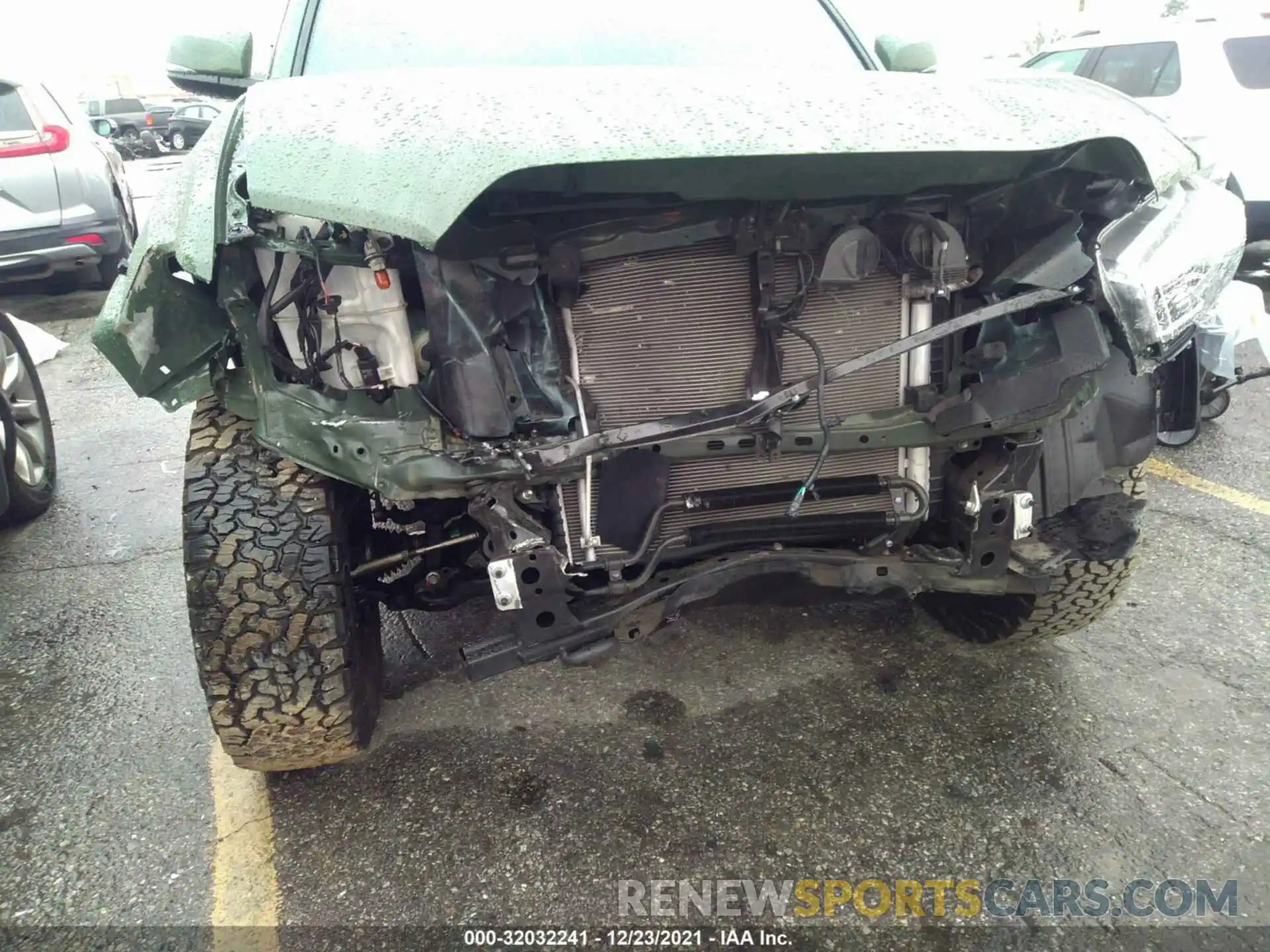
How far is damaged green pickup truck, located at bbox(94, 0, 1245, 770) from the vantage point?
1.59 metres

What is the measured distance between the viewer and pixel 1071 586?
8.00ft

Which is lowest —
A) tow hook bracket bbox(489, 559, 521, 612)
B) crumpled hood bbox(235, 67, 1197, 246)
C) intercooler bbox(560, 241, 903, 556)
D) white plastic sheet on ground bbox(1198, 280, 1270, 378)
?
white plastic sheet on ground bbox(1198, 280, 1270, 378)

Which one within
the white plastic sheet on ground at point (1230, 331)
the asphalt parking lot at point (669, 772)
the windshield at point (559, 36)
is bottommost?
the asphalt parking lot at point (669, 772)

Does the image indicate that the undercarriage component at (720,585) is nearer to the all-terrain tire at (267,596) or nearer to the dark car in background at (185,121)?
the all-terrain tire at (267,596)

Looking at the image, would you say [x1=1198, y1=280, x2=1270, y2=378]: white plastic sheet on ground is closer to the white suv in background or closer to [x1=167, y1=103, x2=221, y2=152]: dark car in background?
the white suv in background

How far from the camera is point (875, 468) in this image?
7.09ft

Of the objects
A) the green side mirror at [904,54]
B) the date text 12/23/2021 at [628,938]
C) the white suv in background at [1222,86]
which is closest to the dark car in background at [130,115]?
the white suv in background at [1222,86]


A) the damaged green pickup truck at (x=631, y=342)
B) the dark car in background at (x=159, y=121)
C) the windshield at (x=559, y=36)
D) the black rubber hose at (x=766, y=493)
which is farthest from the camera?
the dark car in background at (x=159, y=121)

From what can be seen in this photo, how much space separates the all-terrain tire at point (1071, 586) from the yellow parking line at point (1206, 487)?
1445 millimetres

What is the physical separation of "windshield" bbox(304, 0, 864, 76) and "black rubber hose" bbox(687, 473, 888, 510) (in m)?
1.29

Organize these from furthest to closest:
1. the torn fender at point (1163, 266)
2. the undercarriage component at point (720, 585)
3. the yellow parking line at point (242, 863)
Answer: the undercarriage component at point (720, 585), the yellow parking line at point (242, 863), the torn fender at point (1163, 266)

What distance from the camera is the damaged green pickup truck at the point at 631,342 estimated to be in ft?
5.20

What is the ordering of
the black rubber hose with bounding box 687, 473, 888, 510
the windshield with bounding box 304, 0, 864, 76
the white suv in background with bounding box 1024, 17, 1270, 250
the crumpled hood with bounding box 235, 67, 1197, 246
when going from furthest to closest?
the white suv in background with bounding box 1024, 17, 1270, 250 < the windshield with bounding box 304, 0, 864, 76 < the black rubber hose with bounding box 687, 473, 888, 510 < the crumpled hood with bounding box 235, 67, 1197, 246

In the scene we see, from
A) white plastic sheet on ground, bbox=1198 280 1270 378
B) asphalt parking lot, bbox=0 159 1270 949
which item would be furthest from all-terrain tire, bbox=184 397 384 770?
white plastic sheet on ground, bbox=1198 280 1270 378
